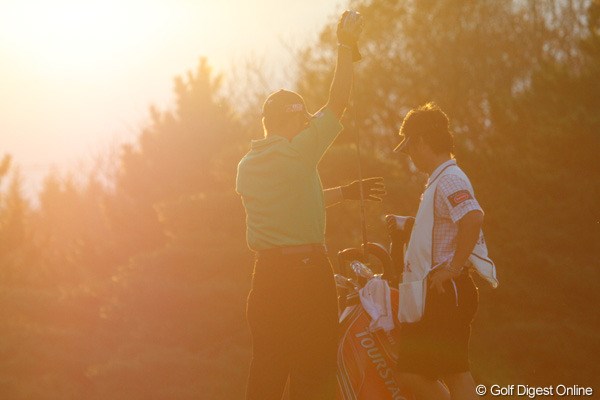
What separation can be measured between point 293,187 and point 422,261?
0.74 m

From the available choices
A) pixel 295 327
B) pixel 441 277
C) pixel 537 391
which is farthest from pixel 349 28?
pixel 537 391

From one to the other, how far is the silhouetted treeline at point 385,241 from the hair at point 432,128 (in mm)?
2313

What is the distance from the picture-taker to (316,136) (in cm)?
420

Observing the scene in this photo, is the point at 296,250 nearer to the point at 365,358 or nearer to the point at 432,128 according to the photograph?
the point at 365,358

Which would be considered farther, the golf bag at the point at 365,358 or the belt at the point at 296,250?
the golf bag at the point at 365,358

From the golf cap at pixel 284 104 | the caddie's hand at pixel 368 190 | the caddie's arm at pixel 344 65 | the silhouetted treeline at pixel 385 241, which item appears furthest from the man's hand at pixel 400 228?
the silhouetted treeline at pixel 385 241

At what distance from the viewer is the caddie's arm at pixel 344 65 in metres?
4.27

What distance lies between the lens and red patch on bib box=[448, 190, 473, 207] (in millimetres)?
4281

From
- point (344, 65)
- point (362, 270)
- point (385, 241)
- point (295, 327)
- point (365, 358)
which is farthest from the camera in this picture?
point (385, 241)

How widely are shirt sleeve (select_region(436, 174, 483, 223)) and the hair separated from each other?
0.74 feet

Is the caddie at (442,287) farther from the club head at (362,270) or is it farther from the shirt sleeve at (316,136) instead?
the shirt sleeve at (316,136)

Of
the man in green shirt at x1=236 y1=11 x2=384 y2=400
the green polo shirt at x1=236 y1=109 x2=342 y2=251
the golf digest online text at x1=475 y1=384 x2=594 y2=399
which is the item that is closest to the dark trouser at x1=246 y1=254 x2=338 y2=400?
the man in green shirt at x1=236 y1=11 x2=384 y2=400

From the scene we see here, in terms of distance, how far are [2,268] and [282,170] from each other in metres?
13.8

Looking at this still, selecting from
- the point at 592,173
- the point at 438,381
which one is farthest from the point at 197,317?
the point at 438,381
